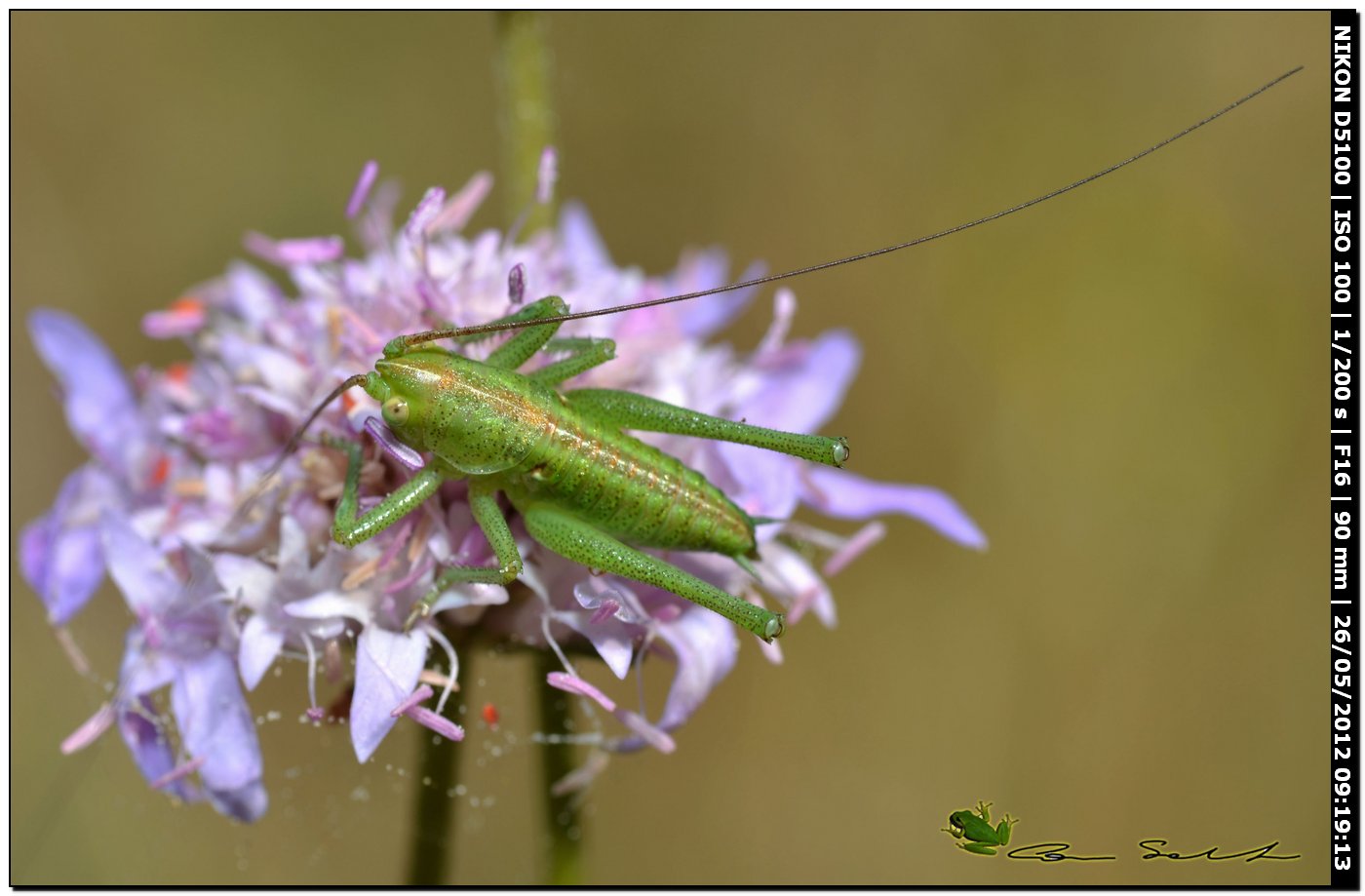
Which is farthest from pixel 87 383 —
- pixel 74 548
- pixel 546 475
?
pixel 546 475

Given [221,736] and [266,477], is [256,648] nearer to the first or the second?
[221,736]

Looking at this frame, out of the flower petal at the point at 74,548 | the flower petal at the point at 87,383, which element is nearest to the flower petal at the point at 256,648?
the flower petal at the point at 74,548

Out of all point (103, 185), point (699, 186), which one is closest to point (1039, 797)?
point (699, 186)

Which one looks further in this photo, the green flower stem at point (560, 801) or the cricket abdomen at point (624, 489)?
the green flower stem at point (560, 801)

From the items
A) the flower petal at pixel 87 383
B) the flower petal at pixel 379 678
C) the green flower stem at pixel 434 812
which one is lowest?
the green flower stem at pixel 434 812

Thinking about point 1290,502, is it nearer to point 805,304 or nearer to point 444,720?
point 805,304

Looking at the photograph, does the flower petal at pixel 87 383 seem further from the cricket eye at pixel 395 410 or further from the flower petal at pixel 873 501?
the flower petal at pixel 873 501

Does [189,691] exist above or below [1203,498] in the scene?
below
